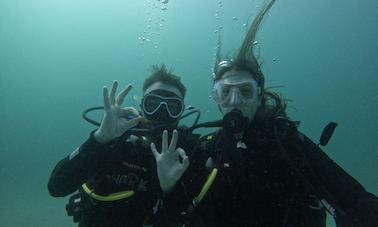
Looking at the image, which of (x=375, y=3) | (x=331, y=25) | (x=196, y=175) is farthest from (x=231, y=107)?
(x=331, y=25)

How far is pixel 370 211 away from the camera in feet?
8.68

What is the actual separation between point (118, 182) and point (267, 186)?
4.86ft

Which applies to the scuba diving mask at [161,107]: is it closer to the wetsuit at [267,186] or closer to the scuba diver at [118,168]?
the scuba diver at [118,168]

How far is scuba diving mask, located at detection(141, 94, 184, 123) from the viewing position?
12.6ft

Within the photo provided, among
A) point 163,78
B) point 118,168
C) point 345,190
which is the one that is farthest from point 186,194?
point 163,78

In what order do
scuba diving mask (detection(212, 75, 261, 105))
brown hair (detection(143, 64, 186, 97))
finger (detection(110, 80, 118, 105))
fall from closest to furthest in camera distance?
1. finger (detection(110, 80, 118, 105))
2. scuba diving mask (detection(212, 75, 261, 105))
3. brown hair (detection(143, 64, 186, 97))

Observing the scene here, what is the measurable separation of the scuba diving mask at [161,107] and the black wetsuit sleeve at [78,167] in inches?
28.3

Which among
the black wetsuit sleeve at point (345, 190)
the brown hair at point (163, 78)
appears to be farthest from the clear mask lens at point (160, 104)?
the black wetsuit sleeve at point (345, 190)

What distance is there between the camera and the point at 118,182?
3.54 m

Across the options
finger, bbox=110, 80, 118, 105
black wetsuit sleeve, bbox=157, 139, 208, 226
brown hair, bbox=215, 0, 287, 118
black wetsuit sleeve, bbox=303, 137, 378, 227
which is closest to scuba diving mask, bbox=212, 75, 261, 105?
brown hair, bbox=215, 0, 287, 118

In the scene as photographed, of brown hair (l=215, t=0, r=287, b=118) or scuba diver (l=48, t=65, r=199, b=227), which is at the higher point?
brown hair (l=215, t=0, r=287, b=118)

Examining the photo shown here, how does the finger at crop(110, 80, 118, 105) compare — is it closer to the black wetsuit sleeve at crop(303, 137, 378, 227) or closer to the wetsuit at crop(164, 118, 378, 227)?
the wetsuit at crop(164, 118, 378, 227)

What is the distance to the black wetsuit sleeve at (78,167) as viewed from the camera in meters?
3.29

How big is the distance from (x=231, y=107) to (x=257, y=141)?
0.43 meters
